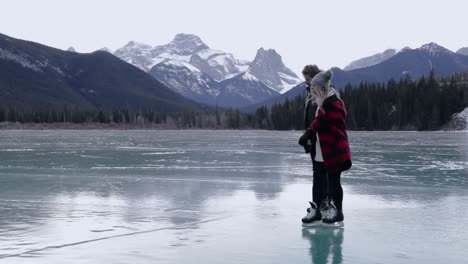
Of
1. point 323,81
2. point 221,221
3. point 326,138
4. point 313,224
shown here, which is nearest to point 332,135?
point 326,138

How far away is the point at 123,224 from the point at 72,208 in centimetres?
187

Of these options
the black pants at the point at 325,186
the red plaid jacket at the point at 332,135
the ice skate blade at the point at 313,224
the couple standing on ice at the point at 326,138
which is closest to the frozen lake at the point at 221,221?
the ice skate blade at the point at 313,224

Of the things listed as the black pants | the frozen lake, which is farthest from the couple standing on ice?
the frozen lake

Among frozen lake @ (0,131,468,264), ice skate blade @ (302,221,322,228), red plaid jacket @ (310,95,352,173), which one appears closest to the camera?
frozen lake @ (0,131,468,264)

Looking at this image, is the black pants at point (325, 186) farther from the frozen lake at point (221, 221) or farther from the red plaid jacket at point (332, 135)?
the frozen lake at point (221, 221)

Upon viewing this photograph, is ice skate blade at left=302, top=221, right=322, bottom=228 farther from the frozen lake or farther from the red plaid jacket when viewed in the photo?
the red plaid jacket

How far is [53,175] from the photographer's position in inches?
619

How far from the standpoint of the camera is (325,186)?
8.36 metres

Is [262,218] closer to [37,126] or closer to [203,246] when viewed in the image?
[203,246]

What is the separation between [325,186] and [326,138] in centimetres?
90

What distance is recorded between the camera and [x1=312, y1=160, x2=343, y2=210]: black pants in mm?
8078

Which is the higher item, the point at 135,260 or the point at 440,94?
the point at 440,94

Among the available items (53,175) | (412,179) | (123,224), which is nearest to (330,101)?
(123,224)

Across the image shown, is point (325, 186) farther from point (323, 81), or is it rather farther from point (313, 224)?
point (323, 81)
